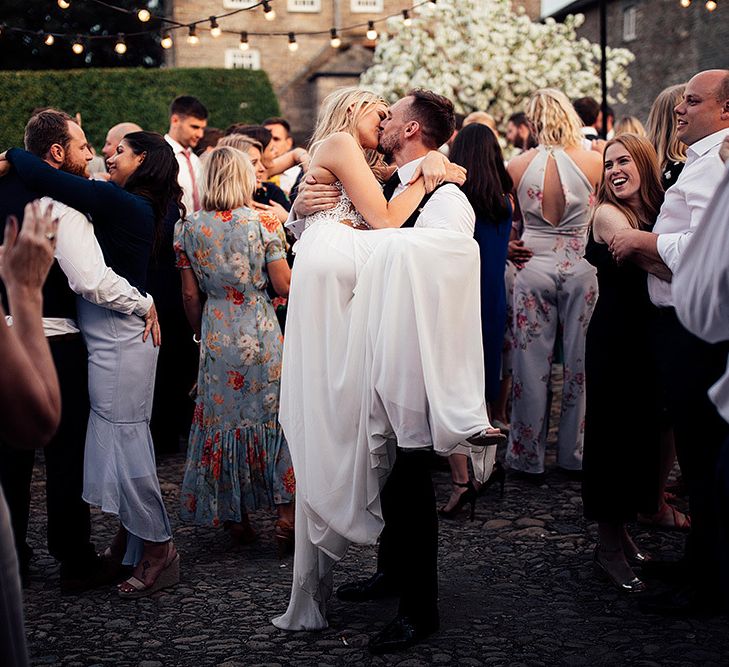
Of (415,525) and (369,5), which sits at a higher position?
(369,5)

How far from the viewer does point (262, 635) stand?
4172mm

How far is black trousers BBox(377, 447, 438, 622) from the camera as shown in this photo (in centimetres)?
395

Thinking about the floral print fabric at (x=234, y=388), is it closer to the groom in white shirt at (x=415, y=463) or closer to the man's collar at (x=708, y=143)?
the groom in white shirt at (x=415, y=463)

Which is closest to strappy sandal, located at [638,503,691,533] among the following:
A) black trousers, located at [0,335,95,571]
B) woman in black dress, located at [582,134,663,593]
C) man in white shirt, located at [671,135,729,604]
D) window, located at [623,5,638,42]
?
woman in black dress, located at [582,134,663,593]

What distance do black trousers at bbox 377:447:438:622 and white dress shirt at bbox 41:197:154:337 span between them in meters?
1.57

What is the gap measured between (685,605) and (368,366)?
68.4 inches

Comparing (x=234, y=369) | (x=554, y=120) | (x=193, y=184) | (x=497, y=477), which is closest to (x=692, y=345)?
(x=497, y=477)

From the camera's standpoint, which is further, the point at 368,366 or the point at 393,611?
the point at 393,611

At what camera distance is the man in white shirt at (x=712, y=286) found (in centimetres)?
245

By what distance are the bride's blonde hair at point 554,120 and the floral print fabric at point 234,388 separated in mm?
2233

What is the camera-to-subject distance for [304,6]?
3500cm

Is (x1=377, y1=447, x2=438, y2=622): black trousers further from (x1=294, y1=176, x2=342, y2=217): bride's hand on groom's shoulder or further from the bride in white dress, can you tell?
(x1=294, y1=176, x2=342, y2=217): bride's hand on groom's shoulder

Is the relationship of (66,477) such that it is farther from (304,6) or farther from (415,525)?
(304,6)

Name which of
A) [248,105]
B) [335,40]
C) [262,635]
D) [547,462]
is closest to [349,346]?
[262,635]
